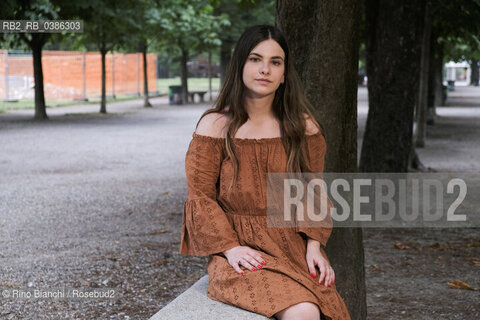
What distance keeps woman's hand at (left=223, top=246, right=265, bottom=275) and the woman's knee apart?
0.77ft

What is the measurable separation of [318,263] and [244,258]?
0.35 meters

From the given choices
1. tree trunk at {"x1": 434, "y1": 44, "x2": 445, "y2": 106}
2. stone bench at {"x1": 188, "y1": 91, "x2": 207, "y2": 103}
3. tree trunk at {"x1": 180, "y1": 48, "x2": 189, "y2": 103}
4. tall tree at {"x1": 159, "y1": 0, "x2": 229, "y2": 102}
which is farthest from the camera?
stone bench at {"x1": 188, "y1": 91, "x2": 207, "y2": 103}

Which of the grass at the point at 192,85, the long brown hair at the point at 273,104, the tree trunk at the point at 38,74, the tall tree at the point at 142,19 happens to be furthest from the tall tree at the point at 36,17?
the grass at the point at 192,85

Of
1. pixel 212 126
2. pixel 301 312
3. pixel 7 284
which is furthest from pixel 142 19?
pixel 301 312

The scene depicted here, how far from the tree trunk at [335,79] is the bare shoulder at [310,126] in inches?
38.0

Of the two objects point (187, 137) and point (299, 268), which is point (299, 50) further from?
Answer: point (187, 137)

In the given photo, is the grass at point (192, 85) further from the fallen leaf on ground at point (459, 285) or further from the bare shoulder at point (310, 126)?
the bare shoulder at point (310, 126)

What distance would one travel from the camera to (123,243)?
712cm

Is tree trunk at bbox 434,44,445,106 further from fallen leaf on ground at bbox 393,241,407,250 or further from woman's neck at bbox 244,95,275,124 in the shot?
woman's neck at bbox 244,95,275,124

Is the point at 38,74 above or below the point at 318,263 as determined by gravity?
above

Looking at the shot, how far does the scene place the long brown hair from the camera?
3.25 metres

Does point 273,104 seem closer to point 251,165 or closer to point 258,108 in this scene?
point 258,108

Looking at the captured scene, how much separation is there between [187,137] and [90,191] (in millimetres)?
8699

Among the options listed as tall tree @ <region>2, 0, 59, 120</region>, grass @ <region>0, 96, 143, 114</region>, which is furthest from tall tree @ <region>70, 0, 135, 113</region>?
grass @ <region>0, 96, 143, 114</region>
